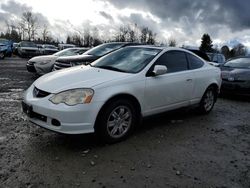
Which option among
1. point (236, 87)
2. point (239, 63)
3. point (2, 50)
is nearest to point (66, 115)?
point (236, 87)

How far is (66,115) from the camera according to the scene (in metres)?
3.75

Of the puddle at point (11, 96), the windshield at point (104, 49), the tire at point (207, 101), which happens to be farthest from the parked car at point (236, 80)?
the puddle at point (11, 96)

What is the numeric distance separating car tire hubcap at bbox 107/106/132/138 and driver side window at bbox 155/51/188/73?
1.17 meters

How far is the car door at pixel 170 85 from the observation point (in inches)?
187

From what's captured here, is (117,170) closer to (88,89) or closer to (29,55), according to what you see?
(88,89)

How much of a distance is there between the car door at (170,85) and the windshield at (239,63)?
4.51 meters

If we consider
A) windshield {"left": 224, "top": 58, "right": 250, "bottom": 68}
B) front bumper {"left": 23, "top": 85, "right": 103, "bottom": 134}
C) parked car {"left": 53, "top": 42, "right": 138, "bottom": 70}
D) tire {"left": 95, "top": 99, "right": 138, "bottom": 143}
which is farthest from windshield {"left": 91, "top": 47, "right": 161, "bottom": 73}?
windshield {"left": 224, "top": 58, "right": 250, "bottom": 68}

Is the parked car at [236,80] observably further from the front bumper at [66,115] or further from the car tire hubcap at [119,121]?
the front bumper at [66,115]

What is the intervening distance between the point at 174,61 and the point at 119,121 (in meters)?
1.89

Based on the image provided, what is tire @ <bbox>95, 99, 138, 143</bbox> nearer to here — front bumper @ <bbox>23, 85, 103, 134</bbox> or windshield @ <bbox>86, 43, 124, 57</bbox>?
front bumper @ <bbox>23, 85, 103, 134</bbox>

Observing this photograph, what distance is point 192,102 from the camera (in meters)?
5.82

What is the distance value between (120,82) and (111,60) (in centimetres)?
115

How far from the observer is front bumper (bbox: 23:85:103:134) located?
148 inches

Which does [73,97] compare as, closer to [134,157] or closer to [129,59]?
[134,157]
